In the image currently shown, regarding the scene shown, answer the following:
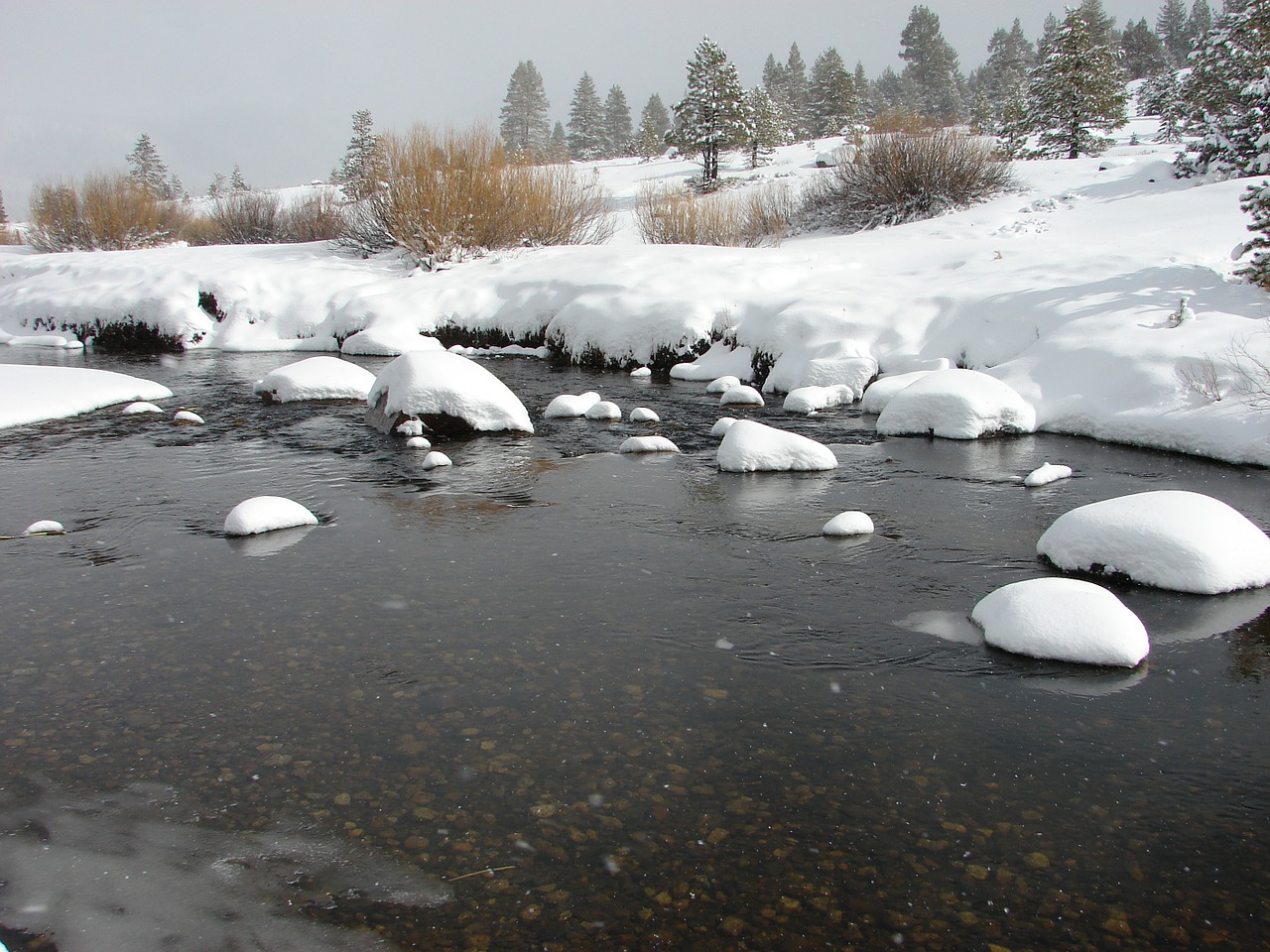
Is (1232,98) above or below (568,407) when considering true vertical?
above

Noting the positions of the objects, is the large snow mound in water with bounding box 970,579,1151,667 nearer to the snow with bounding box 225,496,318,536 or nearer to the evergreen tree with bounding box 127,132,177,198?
the snow with bounding box 225,496,318,536

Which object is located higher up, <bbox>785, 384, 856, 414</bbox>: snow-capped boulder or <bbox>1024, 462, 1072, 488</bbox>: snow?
<bbox>785, 384, 856, 414</bbox>: snow-capped boulder

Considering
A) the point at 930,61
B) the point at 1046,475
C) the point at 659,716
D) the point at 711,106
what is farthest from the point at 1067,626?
the point at 930,61

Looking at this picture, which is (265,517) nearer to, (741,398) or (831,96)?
(741,398)

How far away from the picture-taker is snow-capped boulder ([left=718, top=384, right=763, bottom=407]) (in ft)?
34.8

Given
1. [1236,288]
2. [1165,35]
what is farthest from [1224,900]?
[1165,35]

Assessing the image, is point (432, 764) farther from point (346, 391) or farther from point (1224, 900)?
point (346, 391)

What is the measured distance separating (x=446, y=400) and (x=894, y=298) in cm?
672

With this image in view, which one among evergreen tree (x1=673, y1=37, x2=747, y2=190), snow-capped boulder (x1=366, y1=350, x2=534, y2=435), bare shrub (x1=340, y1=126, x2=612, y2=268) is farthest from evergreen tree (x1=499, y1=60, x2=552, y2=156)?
snow-capped boulder (x1=366, y1=350, x2=534, y2=435)

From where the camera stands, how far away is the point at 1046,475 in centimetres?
704

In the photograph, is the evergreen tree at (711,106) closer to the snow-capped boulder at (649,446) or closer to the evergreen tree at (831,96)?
the evergreen tree at (831,96)

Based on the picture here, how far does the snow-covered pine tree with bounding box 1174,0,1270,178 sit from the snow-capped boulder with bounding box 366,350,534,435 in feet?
40.7

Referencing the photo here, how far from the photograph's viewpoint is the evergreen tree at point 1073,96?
2625cm

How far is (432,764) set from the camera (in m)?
3.17
